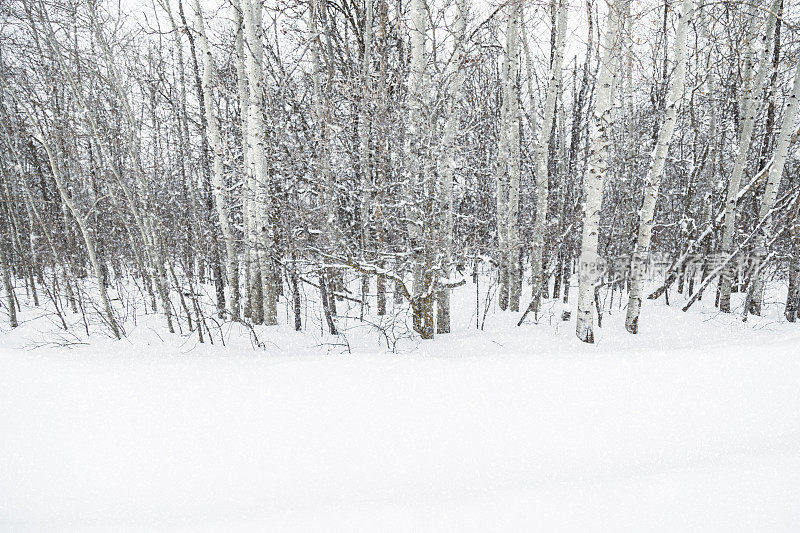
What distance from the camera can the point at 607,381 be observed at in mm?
3828

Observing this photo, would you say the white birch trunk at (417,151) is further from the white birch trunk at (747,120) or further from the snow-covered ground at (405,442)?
the white birch trunk at (747,120)

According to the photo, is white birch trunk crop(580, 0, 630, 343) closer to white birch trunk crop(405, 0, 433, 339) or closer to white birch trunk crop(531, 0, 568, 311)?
white birch trunk crop(531, 0, 568, 311)

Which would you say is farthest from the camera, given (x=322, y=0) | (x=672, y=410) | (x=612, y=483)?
(x=322, y=0)

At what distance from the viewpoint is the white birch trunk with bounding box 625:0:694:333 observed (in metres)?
5.73

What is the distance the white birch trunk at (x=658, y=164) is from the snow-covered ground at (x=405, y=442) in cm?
270

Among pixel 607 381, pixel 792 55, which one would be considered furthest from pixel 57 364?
pixel 792 55

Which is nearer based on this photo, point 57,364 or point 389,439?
point 389,439

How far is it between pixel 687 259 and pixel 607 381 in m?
9.25

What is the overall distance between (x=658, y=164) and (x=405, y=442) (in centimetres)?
606

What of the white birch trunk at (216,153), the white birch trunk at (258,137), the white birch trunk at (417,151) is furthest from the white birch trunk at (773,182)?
the white birch trunk at (216,153)

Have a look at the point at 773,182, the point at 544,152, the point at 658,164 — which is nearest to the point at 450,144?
the point at 658,164

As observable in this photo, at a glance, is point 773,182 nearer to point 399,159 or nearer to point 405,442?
point 399,159

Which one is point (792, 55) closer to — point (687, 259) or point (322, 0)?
point (687, 259)

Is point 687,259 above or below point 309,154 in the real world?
below
